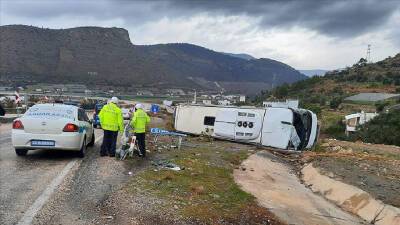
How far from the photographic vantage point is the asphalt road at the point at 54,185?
7.56 meters

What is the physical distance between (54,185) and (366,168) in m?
11.8

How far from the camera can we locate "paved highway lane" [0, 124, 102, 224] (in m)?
7.75

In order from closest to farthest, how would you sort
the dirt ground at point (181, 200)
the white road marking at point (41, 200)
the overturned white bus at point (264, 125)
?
the white road marking at point (41, 200) → the dirt ground at point (181, 200) → the overturned white bus at point (264, 125)

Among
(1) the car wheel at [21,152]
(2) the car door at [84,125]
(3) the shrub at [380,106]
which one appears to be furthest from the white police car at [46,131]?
(3) the shrub at [380,106]

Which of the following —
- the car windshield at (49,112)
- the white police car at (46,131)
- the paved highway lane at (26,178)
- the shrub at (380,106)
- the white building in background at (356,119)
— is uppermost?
the car windshield at (49,112)

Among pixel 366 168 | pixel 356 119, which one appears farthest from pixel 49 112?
pixel 356 119

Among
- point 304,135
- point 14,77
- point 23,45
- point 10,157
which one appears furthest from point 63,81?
point 10,157

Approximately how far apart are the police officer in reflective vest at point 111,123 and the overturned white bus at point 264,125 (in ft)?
36.5

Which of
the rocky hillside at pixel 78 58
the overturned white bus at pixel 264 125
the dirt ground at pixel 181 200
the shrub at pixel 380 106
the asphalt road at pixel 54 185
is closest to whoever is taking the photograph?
the asphalt road at pixel 54 185

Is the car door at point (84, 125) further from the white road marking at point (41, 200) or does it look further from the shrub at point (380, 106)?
the shrub at point (380, 106)

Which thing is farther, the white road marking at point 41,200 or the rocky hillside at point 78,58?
the rocky hillside at point 78,58

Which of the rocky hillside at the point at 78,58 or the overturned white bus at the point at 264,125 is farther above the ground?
the rocky hillside at the point at 78,58

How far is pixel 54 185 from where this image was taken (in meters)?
9.64

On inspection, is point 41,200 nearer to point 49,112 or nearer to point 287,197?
point 49,112
